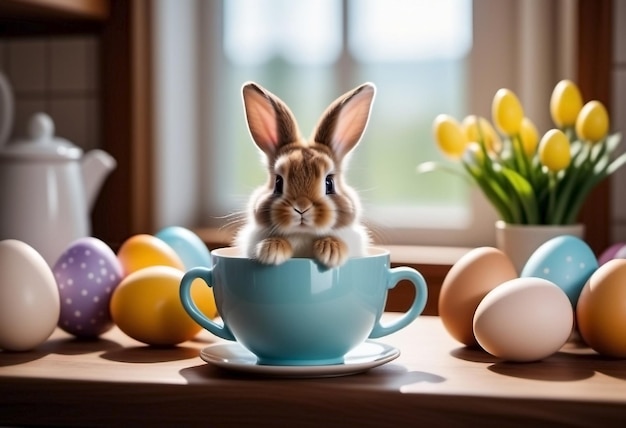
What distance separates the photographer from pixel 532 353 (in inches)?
32.4

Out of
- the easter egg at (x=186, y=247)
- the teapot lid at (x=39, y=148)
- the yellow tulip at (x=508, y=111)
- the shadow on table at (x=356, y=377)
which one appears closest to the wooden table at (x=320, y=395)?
the shadow on table at (x=356, y=377)

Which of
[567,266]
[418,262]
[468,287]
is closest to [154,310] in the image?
[468,287]

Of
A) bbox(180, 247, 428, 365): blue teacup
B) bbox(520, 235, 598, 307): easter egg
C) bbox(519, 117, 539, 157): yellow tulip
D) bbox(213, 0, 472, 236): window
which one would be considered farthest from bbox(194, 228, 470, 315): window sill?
bbox(180, 247, 428, 365): blue teacup

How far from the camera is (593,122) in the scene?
1.12 metres

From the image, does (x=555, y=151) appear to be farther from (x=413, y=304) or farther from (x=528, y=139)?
(x=413, y=304)

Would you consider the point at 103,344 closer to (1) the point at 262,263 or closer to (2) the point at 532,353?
(1) the point at 262,263

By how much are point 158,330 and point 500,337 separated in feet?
1.08

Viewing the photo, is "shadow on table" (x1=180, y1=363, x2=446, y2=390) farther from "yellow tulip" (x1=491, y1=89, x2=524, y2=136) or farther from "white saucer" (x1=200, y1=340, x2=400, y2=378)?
"yellow tulip" (x1=491, y1=89, x2=524, y2=136)

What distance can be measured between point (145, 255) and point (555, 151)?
481 millimetres

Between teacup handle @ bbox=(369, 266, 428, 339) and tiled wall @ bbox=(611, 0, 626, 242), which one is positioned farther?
tiled wall @ bbox=(611, 0, 626, 242)

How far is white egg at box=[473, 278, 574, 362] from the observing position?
0.82 meters

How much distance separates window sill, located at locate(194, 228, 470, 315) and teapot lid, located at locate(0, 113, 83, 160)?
0.81 ft

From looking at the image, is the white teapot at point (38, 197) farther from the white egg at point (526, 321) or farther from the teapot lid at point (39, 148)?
the white egg at point (526, 321)

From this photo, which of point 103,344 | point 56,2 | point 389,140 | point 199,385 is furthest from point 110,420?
point 389,140
